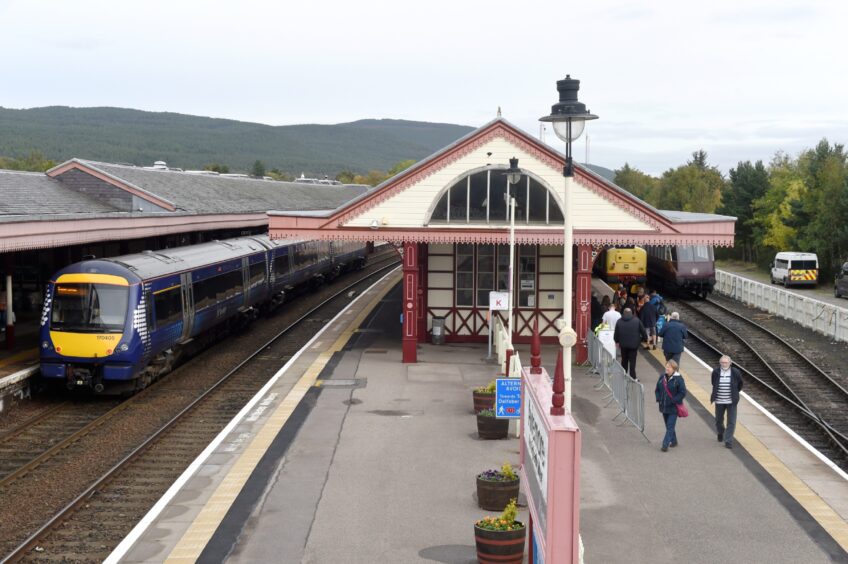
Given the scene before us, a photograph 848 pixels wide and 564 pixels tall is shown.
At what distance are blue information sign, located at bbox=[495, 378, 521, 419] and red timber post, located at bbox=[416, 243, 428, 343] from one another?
1151 centimetres

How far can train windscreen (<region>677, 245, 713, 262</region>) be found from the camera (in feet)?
131

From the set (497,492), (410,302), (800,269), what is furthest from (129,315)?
(800,269)

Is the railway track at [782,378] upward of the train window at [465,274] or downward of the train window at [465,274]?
downward

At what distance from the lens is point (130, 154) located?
640ft

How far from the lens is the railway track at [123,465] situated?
39.7 ft

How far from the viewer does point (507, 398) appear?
15.2m

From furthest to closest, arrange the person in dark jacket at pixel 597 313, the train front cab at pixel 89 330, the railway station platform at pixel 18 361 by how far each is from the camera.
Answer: the person in dark jacket at pixel 597 313 < the train front cab at pixel 89 330 < the railway station platform at pixel 18 361

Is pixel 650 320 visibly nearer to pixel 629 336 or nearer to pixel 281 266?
pixel 629 336

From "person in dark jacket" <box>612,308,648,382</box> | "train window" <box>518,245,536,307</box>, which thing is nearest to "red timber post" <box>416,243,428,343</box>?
"train window" <box>518,245,536,307</box>

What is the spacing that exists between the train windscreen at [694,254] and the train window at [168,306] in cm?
2420

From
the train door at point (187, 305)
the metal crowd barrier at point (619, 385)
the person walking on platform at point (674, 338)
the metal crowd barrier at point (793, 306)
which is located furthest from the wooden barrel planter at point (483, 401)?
the metal crowd barrier at point (793, 306)

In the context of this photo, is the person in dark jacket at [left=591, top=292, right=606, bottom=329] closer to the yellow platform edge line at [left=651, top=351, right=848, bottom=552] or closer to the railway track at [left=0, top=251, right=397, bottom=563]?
the railway track at [left=0, top=251, right=397, bottom=563]

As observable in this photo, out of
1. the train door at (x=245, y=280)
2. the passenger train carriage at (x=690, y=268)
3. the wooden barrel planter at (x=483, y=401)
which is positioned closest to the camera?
the wooden barrel planter at (x=483, y=401)

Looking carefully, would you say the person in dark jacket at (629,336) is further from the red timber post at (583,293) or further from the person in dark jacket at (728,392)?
the person in dark jacket at (728,392)
